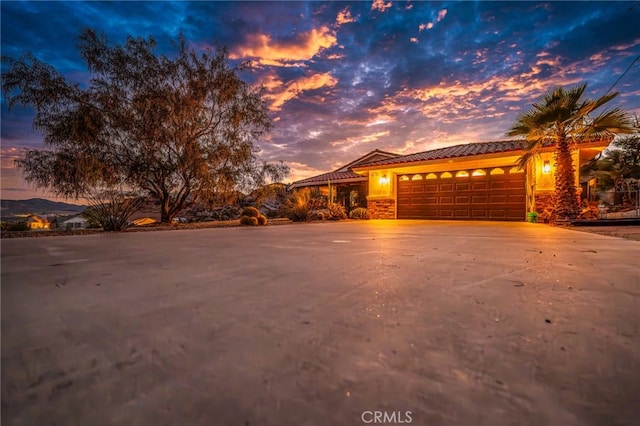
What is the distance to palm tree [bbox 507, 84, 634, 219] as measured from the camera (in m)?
6.39

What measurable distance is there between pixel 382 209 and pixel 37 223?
11.3 meters

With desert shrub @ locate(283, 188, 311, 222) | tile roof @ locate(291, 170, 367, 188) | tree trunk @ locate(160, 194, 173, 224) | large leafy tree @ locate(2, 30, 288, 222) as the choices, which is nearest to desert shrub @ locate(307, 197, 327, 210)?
desert shrub @ locate(283, 188, 311, 222)

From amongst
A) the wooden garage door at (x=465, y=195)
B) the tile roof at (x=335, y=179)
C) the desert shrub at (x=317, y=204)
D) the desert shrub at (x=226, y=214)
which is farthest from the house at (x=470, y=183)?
the desert shrub at (x=226, y=214)

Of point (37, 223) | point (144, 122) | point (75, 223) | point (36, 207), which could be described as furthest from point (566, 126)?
point (36, 207)

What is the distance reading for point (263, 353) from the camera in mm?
828

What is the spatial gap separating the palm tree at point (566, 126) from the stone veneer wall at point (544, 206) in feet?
2.85

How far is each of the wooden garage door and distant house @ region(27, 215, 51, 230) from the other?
11.8m

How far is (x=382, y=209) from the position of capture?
1181cm

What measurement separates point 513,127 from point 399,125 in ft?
17.3

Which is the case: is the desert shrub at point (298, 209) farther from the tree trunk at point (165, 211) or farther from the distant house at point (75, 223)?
the distant house at point (75, 223)

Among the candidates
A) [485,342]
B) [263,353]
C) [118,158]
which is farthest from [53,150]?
[485,342]

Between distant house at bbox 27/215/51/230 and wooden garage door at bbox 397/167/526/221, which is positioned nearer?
distant house at bbox 27/215/51/230

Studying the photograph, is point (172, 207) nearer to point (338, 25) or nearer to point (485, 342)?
point (338, 25)

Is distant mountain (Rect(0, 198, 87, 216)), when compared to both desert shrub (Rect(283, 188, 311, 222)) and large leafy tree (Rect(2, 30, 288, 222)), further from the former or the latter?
desert shrub (Rect(283, 188, 311, 222))
